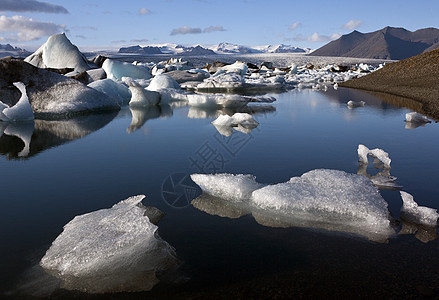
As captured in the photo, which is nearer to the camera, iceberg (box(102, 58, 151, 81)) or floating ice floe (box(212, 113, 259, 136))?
floating ice floe (box(212, 113, 259, 136))

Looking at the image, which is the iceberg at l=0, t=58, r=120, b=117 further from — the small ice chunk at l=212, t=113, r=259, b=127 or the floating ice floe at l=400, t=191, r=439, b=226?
the floating ice floe at l=400, t=191, r=439, b=226

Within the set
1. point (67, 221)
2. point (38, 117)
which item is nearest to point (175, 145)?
point (67, 221)

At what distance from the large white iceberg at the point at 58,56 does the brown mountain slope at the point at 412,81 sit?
11.7 meters

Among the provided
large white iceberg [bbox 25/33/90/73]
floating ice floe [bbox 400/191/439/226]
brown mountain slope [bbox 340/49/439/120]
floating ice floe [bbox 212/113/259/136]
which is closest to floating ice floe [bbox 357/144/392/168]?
floating ice floe [bbox 400/191/439/226]

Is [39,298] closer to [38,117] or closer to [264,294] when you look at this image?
[264,294]

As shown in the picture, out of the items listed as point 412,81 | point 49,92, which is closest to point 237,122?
point 49,92

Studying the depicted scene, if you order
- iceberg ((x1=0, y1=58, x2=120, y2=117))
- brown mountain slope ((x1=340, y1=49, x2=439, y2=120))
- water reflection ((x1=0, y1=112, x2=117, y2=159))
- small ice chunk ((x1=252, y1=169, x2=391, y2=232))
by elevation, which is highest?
brown mountain slope ((x1=340, y1=49, x2=439, y2=120))

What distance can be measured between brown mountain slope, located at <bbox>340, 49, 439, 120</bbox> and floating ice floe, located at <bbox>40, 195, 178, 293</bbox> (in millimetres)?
7471

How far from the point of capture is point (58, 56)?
1567cm

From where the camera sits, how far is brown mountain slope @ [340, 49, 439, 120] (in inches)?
380

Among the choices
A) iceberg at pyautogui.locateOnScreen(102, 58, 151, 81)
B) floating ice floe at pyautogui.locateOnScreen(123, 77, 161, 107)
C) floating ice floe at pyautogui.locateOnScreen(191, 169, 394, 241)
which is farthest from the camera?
iceberg at pyautogui.locateOnScreen(102, 58, 151, 81)

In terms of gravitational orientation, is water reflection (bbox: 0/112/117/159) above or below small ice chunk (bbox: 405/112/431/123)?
below

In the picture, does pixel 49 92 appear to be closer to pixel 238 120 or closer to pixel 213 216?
pixel 238 120

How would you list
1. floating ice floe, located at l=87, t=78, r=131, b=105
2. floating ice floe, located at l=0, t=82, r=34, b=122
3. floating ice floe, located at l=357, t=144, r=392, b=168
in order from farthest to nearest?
1. floating ice floe, located at l=87, t=78, r=131, b=105
2. floating ice floe, located at l=0, t=82, r=34, b=122
3. floating ice floe, located at l=357, t=144, r=392, b=168
